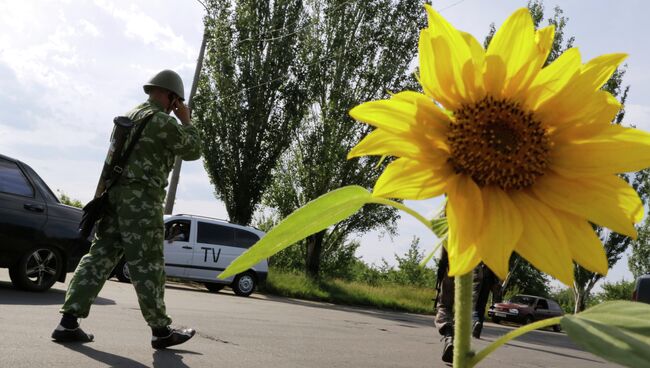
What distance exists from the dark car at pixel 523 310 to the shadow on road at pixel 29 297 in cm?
1772

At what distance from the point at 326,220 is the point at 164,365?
11.6 ft

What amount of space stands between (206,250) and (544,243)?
1403cm

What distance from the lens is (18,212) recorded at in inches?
273

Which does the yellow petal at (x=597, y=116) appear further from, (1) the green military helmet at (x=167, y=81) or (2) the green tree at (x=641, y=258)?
(2) the green tree at (x=641, y=258)

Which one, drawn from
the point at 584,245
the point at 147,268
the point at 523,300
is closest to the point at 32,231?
the point at 147,268

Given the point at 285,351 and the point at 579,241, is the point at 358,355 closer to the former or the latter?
the point at 285,351

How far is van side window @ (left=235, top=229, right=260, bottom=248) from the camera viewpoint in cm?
1504

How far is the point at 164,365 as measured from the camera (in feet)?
12.5

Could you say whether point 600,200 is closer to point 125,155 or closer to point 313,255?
point 125,155

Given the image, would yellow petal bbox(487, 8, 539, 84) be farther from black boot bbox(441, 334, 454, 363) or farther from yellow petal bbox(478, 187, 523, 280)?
black boot bbox(441, 334, 454, 363)

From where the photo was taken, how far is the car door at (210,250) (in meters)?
13.9

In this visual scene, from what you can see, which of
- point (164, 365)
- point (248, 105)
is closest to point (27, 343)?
point (164, 365)

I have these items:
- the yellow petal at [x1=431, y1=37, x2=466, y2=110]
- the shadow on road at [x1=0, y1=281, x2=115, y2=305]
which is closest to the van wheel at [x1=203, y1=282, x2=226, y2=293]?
the shadow on road at [x1=0, y1=281, x2=115, y2=305]

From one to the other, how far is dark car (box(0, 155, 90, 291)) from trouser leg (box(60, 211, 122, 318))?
10.2 ft
